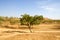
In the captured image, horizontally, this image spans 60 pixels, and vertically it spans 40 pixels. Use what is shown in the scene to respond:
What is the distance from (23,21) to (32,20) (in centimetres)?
233

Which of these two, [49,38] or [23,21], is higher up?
[23,21]

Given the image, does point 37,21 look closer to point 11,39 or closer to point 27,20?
point 27,20

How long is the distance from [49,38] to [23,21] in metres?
13.2

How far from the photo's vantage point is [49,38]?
24.4 meters

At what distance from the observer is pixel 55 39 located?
23.8 m

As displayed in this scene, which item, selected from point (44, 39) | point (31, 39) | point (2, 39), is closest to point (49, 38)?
point (44, 39)

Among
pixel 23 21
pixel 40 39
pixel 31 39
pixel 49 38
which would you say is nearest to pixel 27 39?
pixel 31 39

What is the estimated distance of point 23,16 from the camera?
120 ft

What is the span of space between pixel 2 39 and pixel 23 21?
12.8m

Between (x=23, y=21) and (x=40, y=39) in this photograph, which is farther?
(x=23, y=21)

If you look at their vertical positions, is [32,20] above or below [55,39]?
above

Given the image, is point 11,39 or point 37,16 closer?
point 11,39

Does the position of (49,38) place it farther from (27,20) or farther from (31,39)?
(27,20)

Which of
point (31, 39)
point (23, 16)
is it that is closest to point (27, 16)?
point (23, 16)
